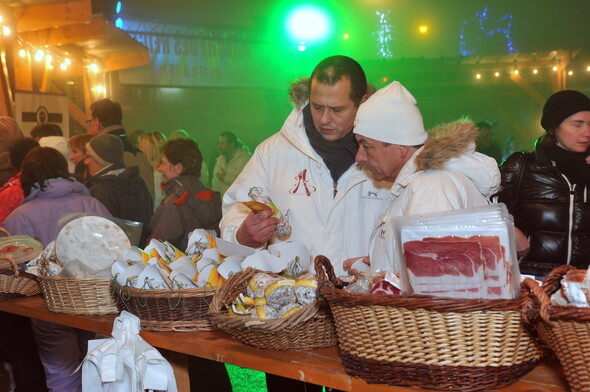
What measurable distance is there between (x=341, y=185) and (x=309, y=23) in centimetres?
1116

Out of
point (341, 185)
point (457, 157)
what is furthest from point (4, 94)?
point (457, 157)

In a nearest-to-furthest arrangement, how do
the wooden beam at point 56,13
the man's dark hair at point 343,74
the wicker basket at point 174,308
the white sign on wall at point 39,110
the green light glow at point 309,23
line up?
the wicker basket at point 174,308, the man's dark hair at point 343,74, the white sign on wall at point 39,110, the wooden beam at point 56,13, the green light glow at point 309,23

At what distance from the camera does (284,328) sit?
69.1 inches

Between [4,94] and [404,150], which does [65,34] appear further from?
[404,150]

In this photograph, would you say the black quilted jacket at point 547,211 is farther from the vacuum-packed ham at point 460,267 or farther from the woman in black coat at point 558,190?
the vacuum-packed ham at point 460,267

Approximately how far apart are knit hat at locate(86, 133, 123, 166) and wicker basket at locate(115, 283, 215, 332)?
2.61 m

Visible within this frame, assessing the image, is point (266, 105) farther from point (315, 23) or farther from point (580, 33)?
point (580, 33)

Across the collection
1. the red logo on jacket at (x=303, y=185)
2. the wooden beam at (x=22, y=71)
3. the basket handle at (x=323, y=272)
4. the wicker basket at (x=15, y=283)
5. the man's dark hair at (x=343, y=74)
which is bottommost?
the wicker basket at (x=15, y=283)

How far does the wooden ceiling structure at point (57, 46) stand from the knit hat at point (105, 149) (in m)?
2.21

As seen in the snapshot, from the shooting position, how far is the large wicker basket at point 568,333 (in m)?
1.23

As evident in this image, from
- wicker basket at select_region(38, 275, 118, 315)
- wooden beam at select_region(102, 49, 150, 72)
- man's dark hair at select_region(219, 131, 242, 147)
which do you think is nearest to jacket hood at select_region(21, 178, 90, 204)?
wicker basket at select_region(38, 275, 118, 315)

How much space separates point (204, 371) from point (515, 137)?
35.4ft

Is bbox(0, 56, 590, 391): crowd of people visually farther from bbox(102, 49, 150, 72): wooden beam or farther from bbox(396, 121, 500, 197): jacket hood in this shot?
bbox(102, 49, 150, 72): wooden beam

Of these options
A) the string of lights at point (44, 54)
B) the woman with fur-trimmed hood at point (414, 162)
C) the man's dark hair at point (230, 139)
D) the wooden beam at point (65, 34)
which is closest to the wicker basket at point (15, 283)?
the woman with fur-trimmed hood at point (414, 162)
